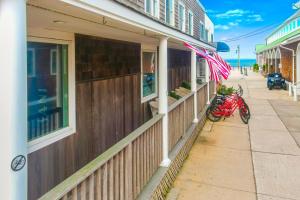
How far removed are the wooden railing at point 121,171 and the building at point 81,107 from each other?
0.4 inches

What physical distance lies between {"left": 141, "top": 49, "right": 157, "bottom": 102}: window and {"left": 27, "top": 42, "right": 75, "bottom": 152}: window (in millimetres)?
3320

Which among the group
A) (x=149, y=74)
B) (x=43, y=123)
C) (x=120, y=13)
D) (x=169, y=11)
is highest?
(x=169, y=11)

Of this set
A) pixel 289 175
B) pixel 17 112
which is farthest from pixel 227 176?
pixel 17 112

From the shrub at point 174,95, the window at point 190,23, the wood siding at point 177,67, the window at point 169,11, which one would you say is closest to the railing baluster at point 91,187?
the shrub at point 174,95

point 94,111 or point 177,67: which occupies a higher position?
point 177,67

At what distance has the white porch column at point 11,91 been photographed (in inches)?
61.9

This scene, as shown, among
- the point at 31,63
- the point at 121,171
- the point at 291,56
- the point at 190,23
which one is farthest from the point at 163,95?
the point at 291,56

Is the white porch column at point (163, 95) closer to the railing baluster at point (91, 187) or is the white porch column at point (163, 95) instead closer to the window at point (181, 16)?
the railing baluster at point (91, 187)

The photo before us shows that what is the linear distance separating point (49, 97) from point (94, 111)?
3.48 feet

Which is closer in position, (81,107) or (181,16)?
(81,107)

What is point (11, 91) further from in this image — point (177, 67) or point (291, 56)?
point (291, 56)

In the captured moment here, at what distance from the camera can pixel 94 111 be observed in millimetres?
4844

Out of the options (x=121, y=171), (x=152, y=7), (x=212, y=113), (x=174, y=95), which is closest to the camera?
(x=121, y=171)

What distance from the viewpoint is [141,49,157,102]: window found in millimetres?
7668
